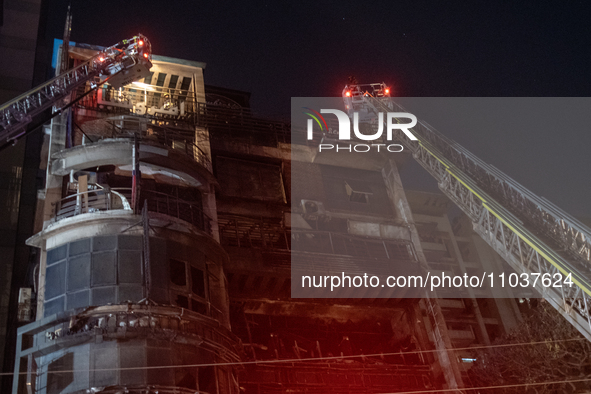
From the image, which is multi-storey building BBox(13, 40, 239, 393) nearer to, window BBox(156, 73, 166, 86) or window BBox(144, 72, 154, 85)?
window BBox(144, 72, 154, 85)

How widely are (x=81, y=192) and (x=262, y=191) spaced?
11.4 m

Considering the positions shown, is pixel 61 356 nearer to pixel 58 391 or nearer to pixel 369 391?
pixel 58 391

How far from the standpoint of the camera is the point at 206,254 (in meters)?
23.6

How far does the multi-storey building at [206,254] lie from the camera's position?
19.4 metres

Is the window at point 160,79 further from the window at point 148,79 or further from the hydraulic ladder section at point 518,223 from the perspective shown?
the hydraulic ladder section at point 518,223

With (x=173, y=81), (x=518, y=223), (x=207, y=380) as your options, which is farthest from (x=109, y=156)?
(x=518, y=223)

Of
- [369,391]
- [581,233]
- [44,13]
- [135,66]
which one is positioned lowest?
[369,391]

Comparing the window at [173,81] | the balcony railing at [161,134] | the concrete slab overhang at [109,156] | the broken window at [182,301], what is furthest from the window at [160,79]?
the broken window at [182,301]

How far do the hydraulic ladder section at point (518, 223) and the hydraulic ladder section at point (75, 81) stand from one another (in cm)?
1462

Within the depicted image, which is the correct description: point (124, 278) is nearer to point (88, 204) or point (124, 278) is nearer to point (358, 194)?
point (88, 204)

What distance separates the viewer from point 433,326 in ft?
97.0

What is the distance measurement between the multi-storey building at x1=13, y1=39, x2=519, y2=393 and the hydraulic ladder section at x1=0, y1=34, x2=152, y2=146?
6.74 feet

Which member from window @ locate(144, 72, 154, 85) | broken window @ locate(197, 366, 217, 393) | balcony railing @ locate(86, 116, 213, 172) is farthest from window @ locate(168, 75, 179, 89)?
broken window @ locate(197, 366, 217, 393)

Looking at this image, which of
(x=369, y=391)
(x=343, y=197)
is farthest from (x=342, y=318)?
(x=343, y=197)
